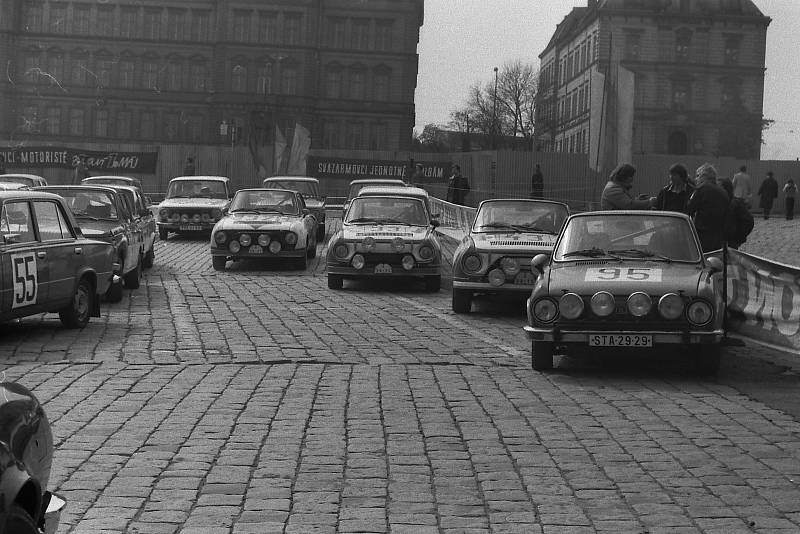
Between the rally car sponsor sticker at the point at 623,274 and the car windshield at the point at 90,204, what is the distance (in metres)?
9.60

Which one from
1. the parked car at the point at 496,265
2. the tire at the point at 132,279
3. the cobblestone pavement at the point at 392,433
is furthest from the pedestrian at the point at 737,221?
the tire at the point at 132,279

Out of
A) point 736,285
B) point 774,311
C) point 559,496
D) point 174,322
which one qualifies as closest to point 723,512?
point 559,496

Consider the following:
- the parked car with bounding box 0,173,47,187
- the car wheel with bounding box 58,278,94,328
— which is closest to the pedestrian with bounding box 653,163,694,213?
the car wheel with bounding box 58,278,94,328

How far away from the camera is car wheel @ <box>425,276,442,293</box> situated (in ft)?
62.9

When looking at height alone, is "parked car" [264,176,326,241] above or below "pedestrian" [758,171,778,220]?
below

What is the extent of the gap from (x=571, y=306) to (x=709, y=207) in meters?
4.05

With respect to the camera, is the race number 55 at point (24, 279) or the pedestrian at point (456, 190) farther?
the pedestrian at point (456, 190)

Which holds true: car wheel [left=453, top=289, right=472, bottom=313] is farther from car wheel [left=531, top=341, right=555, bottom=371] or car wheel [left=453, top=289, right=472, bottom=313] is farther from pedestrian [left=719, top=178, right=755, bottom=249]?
car wheel [left=531, top=341, right=555, bottom=371]

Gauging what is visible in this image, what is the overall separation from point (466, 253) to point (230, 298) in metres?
3.38

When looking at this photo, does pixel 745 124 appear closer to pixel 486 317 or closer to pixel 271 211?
pixel 271 211

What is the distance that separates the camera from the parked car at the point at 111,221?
58.6ft

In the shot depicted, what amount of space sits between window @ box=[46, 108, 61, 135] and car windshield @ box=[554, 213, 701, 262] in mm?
90558

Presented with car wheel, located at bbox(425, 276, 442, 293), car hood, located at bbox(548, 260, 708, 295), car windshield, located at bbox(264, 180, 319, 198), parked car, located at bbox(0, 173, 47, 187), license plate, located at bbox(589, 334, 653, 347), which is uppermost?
car windshield, located at bbox(264, 180, 319, 198)

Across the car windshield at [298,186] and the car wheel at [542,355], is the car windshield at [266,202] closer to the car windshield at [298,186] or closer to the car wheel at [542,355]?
the car windshield at [298,186]
